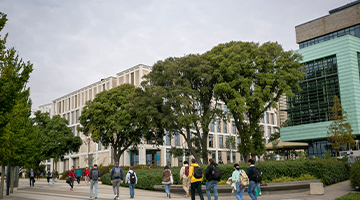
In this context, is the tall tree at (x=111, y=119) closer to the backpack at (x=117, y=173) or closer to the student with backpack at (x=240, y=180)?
the backpack at (x=117, y=173)

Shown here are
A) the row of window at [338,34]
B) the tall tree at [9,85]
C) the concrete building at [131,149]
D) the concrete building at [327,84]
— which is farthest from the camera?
the concrete building at [131,149]

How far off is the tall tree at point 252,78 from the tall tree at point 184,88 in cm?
156

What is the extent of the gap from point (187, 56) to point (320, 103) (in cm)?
2370

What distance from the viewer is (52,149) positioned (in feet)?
163

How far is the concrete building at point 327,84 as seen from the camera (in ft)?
140

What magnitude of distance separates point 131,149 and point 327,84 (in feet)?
103

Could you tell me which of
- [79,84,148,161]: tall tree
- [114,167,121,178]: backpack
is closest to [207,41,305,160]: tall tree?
[79,84,148,161]: tall tree

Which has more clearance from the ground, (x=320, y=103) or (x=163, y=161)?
(x=320, y=103)

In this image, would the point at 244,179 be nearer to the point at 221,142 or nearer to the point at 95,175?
the point at 95,175

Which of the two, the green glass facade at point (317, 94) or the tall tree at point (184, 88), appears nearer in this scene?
the tall tree at point (184, 88)

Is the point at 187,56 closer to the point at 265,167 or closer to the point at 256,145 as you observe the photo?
the point at 256,145

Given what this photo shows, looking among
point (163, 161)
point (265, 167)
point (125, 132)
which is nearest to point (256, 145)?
point (265, 167)

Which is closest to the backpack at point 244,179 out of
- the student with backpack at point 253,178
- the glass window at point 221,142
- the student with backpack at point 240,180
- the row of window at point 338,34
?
the student with backpack at point 240,180

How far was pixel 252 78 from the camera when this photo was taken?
2956 centimetres
